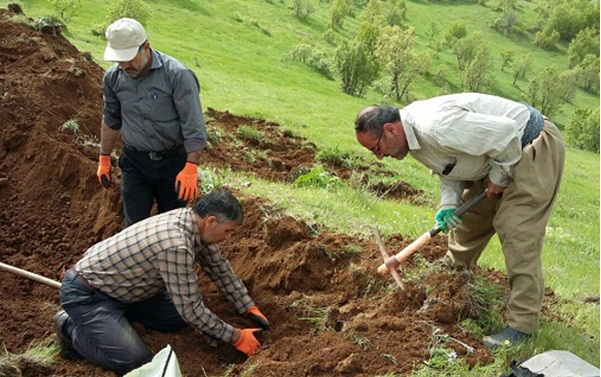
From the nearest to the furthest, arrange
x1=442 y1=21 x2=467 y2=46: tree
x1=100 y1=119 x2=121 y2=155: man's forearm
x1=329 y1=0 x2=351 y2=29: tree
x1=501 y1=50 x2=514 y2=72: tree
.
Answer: x1=100 y1=119 x2=121 y2=155: man's forearm < x1=329 y1=0 x2=351 y2=29: tree < x1=501 y1=50 x2=514 y2=72: tree < x1=442 y1=21 x2=467 y2=46: tree

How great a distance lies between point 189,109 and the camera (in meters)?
5.05

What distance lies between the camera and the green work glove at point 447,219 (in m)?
4.49

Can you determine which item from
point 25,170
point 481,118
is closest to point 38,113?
point 25,170

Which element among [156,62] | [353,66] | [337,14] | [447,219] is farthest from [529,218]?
[337,14]

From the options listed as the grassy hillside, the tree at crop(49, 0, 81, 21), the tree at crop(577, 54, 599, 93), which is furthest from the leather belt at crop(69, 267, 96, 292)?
the tree at crop(577, 54, 599, 93)

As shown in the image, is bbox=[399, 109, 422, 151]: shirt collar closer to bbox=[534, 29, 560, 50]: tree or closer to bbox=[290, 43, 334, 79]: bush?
bbox=[290, 43, 334, 79]: bush

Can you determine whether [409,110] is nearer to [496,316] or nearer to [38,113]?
[496,316]

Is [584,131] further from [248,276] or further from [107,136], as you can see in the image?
[107,136]

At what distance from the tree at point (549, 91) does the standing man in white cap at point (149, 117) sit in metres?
65.8

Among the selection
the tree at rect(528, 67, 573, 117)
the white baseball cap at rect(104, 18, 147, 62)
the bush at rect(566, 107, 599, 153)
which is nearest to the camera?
the white baseball cap at rect(104, 18, 147, 62)

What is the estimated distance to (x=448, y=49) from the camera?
78.9m

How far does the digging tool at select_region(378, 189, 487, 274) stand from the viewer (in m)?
4.53

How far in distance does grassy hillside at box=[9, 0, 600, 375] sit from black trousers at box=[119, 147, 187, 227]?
142 centimetres

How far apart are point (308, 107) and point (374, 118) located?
16847 millimetres
